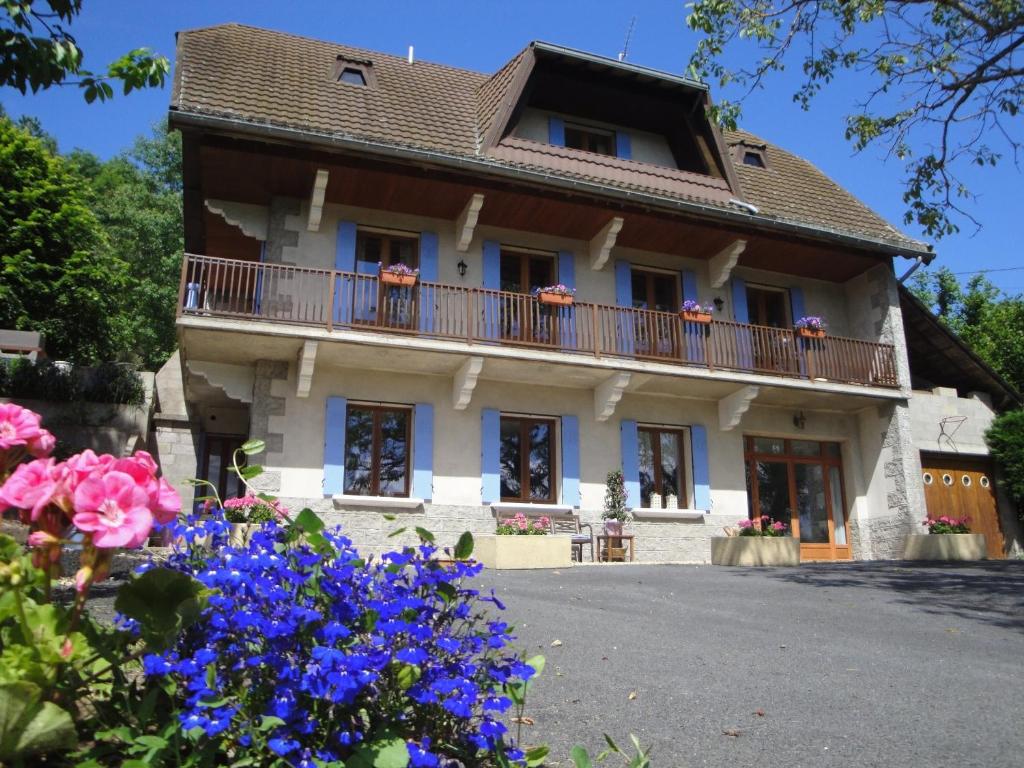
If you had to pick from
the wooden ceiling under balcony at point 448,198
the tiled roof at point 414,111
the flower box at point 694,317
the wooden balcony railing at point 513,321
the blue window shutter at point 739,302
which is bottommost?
the wooden balcony railing at point 513,321

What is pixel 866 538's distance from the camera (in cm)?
1502

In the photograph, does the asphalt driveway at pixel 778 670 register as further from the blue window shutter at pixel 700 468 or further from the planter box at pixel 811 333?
the planter box at pixel 811 333

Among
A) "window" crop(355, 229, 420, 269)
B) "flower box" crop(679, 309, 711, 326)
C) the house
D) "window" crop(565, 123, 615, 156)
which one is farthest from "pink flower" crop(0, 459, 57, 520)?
"window" crop(565, 123, 615, 156)

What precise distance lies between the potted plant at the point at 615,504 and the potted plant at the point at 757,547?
64.8 inches

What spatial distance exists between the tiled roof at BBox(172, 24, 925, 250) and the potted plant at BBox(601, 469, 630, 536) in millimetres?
4994

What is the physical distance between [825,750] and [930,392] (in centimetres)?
1544

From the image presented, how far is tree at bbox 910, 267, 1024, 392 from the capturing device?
77.7 ft

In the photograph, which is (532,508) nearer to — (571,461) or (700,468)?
(571,461)

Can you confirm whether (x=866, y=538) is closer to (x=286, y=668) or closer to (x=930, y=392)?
(x=930, y=392)

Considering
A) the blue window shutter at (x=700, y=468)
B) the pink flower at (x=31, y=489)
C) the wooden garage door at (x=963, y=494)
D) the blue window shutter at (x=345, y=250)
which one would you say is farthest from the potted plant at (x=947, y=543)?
the pink flower at (x=31, y=489)

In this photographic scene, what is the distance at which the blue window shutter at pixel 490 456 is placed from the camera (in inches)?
495

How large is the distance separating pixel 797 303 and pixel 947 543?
17.4 feet

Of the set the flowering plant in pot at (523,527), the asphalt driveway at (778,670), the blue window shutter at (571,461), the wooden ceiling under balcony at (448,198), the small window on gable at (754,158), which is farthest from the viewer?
the small window on gable at (754,158)

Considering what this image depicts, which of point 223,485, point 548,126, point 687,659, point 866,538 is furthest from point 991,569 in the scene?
point 223,485
